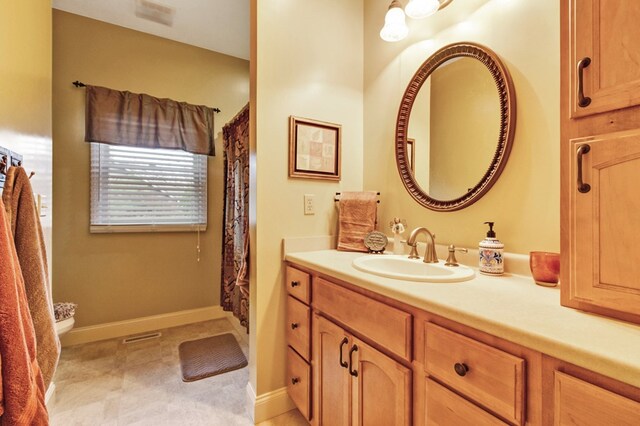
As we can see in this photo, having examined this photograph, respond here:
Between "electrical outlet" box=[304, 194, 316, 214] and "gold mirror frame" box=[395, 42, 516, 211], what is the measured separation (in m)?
0.55

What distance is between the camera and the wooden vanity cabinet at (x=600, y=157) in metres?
0.64

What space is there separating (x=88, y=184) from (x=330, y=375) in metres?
2.63

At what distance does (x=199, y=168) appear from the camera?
294cm

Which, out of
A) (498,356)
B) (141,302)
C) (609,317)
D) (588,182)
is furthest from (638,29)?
(141,302)

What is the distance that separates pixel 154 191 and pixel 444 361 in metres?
2.85

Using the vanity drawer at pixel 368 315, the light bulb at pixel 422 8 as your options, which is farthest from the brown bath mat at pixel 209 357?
the light bulb at pixel 422 8

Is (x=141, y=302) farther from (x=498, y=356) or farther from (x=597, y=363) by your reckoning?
(x=597, y=363)

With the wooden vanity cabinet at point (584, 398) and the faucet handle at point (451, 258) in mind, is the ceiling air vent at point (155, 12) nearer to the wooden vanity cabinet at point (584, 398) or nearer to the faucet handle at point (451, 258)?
the faucet handle at point (451, 258)

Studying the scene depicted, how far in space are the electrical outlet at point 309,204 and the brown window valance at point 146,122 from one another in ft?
5.50

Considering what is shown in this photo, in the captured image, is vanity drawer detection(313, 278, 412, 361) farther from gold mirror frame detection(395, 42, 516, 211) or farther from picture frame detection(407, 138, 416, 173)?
picture frame detection(407, 138, 416, 173)

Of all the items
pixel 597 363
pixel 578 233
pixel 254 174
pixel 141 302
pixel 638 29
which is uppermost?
pixel 638 29

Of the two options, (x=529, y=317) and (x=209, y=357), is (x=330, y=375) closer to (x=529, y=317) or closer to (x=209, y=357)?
(x=529, y=317)

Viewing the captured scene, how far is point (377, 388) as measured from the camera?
1.01 m

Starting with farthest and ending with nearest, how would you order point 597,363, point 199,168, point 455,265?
point 199,168 → point 455,265 → point 597,363
